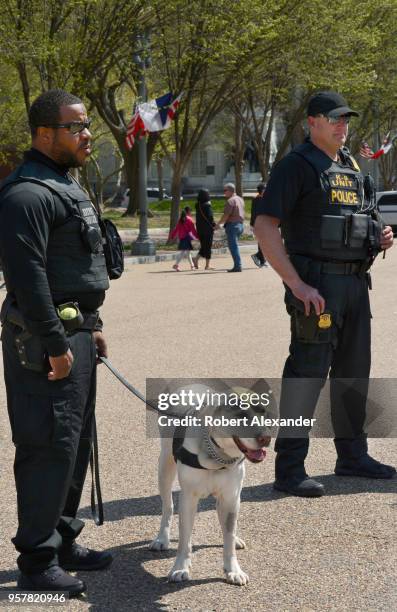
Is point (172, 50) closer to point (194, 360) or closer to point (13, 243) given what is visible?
point (194, 360)

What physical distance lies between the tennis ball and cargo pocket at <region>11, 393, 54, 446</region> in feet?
1.02

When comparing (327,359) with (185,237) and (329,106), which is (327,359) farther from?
(185,237)

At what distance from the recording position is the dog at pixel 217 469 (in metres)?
4.00

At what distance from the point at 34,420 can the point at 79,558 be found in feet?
2.64

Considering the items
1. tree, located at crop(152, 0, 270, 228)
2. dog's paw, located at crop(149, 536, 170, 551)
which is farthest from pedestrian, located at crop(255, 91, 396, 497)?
tree, located at crop(152, 0, 270, 228)

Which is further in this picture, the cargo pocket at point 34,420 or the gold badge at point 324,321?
the gold badge at point 324,321

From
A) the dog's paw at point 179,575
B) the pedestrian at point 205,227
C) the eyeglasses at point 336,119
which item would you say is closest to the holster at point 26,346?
the dog's paw at point 179,575

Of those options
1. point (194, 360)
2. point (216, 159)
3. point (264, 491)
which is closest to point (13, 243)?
point (264, 491)

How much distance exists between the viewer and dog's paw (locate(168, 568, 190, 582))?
4258mm

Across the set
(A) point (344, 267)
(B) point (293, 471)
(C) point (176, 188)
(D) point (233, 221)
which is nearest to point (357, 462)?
(B) point (293, 471)

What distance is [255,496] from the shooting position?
18.0ft

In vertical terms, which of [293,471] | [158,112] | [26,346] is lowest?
[293,471]

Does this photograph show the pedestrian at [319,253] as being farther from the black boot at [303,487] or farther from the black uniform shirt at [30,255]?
the black uniform shirt at [30,255]

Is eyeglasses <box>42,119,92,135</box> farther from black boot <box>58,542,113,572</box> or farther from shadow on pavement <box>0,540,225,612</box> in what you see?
shadow on pavement <box>0,540,225,612</box>
